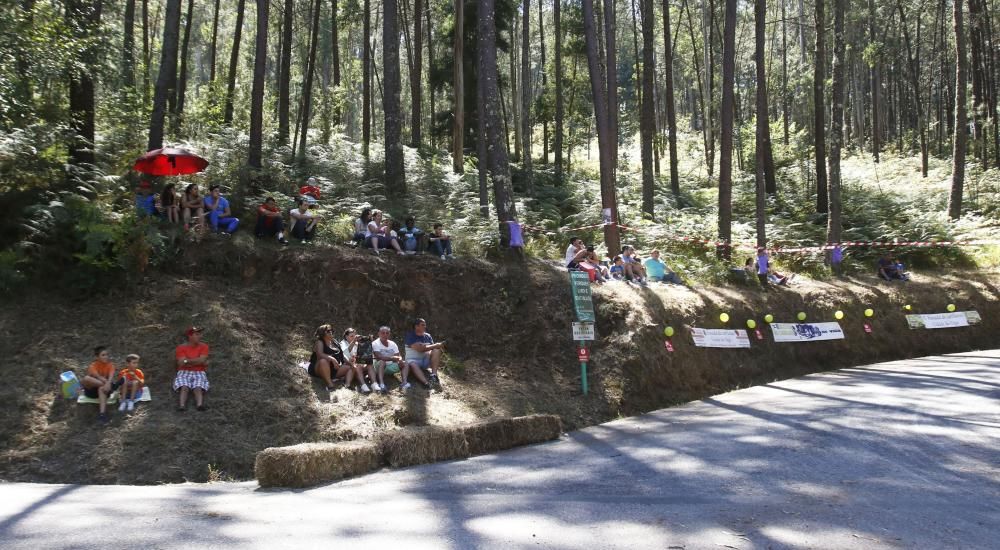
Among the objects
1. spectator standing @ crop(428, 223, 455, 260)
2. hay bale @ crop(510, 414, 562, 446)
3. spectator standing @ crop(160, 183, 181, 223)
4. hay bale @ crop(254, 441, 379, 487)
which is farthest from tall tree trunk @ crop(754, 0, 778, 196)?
hay bale @ crop(254, 441, 379, 487)

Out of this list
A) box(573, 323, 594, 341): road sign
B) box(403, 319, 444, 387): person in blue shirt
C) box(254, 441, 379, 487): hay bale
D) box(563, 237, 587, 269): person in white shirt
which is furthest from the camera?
box(563, 237, 587, 269): person in white shirt

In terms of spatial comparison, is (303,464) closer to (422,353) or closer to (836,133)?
(422,353)

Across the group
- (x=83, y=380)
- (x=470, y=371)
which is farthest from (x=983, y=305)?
(x=83, y=380)

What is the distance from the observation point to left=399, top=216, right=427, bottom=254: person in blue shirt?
46.0ft

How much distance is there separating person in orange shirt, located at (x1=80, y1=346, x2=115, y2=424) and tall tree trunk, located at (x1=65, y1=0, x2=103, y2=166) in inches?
210

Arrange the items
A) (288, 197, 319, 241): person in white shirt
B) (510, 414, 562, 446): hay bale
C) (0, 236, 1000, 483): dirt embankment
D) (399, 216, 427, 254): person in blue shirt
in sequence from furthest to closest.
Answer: (399, 216, 427, 254): person in blue shirt < (288, 197, 319, 241): person in white shirt < (510, 414, 562, 446): hay bale < (0, 236, 1000, 483): dirt embankment

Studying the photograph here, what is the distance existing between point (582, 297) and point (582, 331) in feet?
2.29

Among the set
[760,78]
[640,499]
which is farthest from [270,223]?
[760,78]

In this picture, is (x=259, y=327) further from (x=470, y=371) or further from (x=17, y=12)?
(x=17, y=12)

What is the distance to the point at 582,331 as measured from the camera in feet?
41.9

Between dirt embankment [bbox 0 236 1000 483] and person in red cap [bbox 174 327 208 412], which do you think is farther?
person in red cap [bbox 174 327 208 412]

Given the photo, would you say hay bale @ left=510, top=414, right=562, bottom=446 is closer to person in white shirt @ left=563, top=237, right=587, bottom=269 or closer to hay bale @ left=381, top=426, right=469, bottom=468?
hay bale @ left=381, top=426, right=469, bottom=468

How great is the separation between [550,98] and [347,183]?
1674 cm

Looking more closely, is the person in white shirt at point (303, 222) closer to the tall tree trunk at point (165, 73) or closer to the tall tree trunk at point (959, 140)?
the tall tree trunk at point (165, 73)
